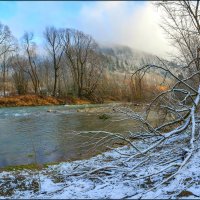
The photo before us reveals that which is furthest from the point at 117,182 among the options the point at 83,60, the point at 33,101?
the point at 83,60

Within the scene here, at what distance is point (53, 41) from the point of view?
4781 centimetres

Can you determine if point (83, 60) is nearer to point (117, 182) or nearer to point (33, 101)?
point (33, 101)

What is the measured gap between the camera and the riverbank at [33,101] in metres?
36.3

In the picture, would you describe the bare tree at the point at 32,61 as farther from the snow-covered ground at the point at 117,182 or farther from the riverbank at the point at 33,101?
the snow-covered ground at the point at 117,182

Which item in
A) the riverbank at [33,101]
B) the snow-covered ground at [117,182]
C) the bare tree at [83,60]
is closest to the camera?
the snow-covered ground at [117,182]

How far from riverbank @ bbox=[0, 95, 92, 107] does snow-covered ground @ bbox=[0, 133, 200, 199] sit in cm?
3106

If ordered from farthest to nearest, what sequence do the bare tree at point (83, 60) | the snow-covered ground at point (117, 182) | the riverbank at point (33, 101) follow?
1. the bare tree at point (83, 60)
2. the riverbank at point (33, 101)
3. the snow-covered ground at point (117, 182)

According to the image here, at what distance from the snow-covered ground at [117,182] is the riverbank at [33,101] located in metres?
31.1

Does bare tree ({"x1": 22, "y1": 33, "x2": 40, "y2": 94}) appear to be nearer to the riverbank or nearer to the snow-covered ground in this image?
the riverbank

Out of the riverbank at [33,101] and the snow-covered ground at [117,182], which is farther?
the riverbank at [33,101]

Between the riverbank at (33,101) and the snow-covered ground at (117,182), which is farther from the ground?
the riverbank at (33,101)

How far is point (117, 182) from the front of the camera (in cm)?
494

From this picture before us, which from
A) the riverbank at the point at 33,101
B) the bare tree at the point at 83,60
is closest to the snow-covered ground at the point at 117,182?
the riverbank at the point at 33,101

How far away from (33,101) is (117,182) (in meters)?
34.4
